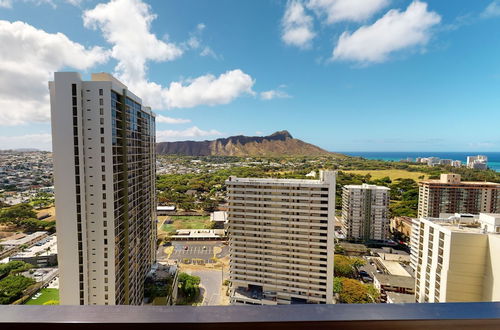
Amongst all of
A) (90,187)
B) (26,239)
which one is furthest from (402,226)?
(26,239)

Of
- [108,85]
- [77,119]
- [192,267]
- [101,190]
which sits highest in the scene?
[108,85]

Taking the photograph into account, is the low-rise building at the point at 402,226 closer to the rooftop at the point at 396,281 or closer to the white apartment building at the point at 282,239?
the rooftop at the point at 396,281

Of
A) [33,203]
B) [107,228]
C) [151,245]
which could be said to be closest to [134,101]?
[107,228]

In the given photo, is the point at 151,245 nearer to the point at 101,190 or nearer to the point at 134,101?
the point at 101,190

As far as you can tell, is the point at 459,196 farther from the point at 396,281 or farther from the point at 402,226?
the point at 396,281

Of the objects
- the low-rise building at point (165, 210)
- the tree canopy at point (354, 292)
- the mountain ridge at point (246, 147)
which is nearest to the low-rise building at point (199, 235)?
the low-rise building at point (165, 210)
